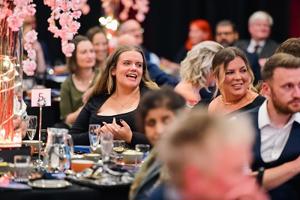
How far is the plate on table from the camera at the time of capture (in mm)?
4539

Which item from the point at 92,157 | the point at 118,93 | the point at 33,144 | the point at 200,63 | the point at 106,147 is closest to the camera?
the point at 106,147

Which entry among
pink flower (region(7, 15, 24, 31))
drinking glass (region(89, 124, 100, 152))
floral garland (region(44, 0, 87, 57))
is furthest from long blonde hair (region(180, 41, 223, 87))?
pink flower (region(7, 15, 24, 31))

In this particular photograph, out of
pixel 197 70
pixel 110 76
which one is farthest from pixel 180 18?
pixel 110 76

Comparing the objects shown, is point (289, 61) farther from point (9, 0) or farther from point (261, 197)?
point (9, 0)

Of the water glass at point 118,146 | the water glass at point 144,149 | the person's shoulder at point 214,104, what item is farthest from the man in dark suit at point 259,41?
the water glass at point 144,149

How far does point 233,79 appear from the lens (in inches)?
227

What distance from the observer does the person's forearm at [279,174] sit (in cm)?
450

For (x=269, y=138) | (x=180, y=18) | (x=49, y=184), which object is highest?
(x=180, y=18)

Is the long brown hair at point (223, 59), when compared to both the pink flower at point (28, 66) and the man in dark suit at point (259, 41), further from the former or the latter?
the man in dark suit at point (259, 41)

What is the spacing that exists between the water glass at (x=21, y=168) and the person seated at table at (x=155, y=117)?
2.64 feet

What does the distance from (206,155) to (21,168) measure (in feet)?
6.40

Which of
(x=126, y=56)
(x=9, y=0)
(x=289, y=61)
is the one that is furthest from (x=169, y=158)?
(x=126, y=56)

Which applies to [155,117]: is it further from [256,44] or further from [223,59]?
[256,44]

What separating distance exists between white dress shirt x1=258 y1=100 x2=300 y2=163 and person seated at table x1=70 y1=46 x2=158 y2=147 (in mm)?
1603
